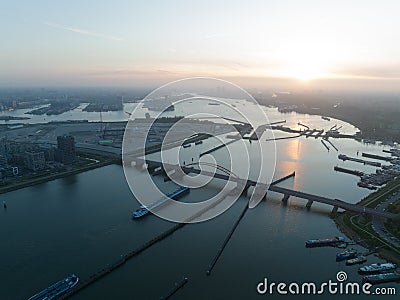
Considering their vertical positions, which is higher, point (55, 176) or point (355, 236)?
point (355, 236)

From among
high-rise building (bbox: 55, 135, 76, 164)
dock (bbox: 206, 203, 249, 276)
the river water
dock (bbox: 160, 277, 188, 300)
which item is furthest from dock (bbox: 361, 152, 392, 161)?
high-rise building (bbox: 55, 135, 76, 164)

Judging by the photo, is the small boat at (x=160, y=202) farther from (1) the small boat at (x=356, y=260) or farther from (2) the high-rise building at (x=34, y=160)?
(2) the high-rise building at (x=34, y=160)

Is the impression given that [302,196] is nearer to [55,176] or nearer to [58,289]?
[58,289]

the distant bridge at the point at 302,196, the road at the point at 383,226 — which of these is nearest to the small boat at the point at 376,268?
the road at the point at 383,226

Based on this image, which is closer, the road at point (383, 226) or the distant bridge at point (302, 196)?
the road at point (383, 226)

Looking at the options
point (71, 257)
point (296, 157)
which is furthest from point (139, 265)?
point (296, 157)

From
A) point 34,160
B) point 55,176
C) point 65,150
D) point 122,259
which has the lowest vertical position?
point 55,176

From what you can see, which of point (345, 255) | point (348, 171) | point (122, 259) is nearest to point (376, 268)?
point (345, 255)
